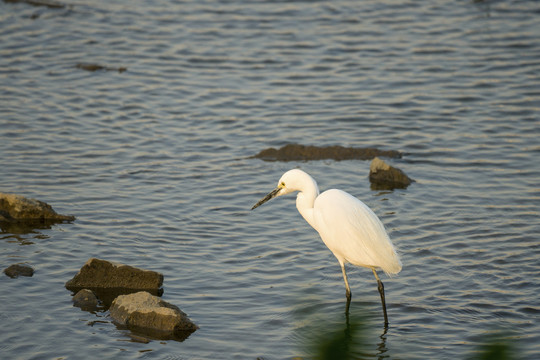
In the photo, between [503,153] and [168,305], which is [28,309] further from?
[503,153]

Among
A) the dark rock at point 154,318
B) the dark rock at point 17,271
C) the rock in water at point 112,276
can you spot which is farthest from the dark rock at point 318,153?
the dark rock at point 154,318

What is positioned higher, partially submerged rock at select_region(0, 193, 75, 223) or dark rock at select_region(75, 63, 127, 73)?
dark rock at select_region(75, 63, 127, 73)

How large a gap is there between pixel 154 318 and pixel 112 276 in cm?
88

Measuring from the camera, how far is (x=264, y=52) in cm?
1440

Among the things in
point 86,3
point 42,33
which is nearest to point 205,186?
point 42,33

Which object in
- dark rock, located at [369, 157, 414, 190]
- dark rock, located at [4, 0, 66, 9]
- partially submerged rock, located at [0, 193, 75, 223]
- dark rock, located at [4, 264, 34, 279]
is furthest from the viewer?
dark rock, located at [4, 0, 66, 9]

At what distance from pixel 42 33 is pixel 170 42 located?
2.46 m

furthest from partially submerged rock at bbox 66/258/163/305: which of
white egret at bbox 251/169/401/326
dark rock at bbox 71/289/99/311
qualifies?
white egret at bbox 251/169/401/326

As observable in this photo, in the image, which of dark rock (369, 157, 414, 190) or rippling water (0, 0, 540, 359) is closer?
rippling water (0, 0, 540, 359)

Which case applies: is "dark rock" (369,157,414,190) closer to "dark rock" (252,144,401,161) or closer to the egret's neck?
"dark rock" (252,144,401,161)

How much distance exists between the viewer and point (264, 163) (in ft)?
33.2

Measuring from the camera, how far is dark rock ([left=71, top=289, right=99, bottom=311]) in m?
6.54

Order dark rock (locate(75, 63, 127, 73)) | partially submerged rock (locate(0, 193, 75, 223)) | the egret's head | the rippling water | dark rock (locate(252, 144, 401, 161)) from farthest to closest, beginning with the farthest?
dark rock (locate(75, 63, 127, 73))
dark rock (locate(252, 144, 401, 161))
partially submerged rock (locate(0, 193, 75, 223))
the egret's head
the rippling water

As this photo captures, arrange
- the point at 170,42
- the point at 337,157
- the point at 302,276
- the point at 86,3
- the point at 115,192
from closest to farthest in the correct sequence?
the point at 302,276
the point at 115,192
the point at 337,157
the point at 170,42
the point at 86,3
